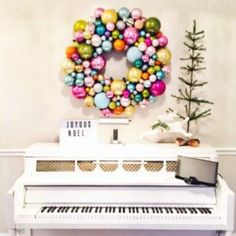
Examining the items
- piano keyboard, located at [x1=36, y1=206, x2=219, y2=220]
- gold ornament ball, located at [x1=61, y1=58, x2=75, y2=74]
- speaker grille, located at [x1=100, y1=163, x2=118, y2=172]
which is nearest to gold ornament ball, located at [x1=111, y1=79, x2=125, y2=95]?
gold ornament ball, located at [x1=61, y1=58, x2=75, y2=74]

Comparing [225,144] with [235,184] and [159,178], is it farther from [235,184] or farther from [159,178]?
[159,178]

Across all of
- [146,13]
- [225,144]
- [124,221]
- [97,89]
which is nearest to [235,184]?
[225,144]

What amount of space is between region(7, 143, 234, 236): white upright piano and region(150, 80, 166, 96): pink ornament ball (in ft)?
1.42

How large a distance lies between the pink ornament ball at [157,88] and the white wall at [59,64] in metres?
0.11

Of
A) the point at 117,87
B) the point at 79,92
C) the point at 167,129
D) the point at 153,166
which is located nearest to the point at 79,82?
the point at 79,92

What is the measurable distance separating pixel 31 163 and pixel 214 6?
1.92 m

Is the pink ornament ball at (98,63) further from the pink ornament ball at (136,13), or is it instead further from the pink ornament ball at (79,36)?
the pink ornament ball at (136,13)

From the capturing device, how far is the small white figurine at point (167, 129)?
9.12 ft

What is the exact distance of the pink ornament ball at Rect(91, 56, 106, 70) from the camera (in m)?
2.89

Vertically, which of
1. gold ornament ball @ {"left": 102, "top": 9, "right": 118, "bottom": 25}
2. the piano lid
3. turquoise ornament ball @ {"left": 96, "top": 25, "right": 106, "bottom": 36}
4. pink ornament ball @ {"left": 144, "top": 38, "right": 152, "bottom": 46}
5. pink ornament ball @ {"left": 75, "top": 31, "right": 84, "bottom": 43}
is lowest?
the piano lid

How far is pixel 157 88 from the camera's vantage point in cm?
292

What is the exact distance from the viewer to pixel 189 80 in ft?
9.91

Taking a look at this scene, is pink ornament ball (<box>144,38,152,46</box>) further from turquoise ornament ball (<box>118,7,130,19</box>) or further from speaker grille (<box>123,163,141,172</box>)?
speaker grille (<box>123,163,141,172</box>)

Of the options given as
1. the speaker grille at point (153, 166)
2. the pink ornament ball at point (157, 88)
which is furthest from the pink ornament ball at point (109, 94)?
the speaker grille at point (153, 166)
